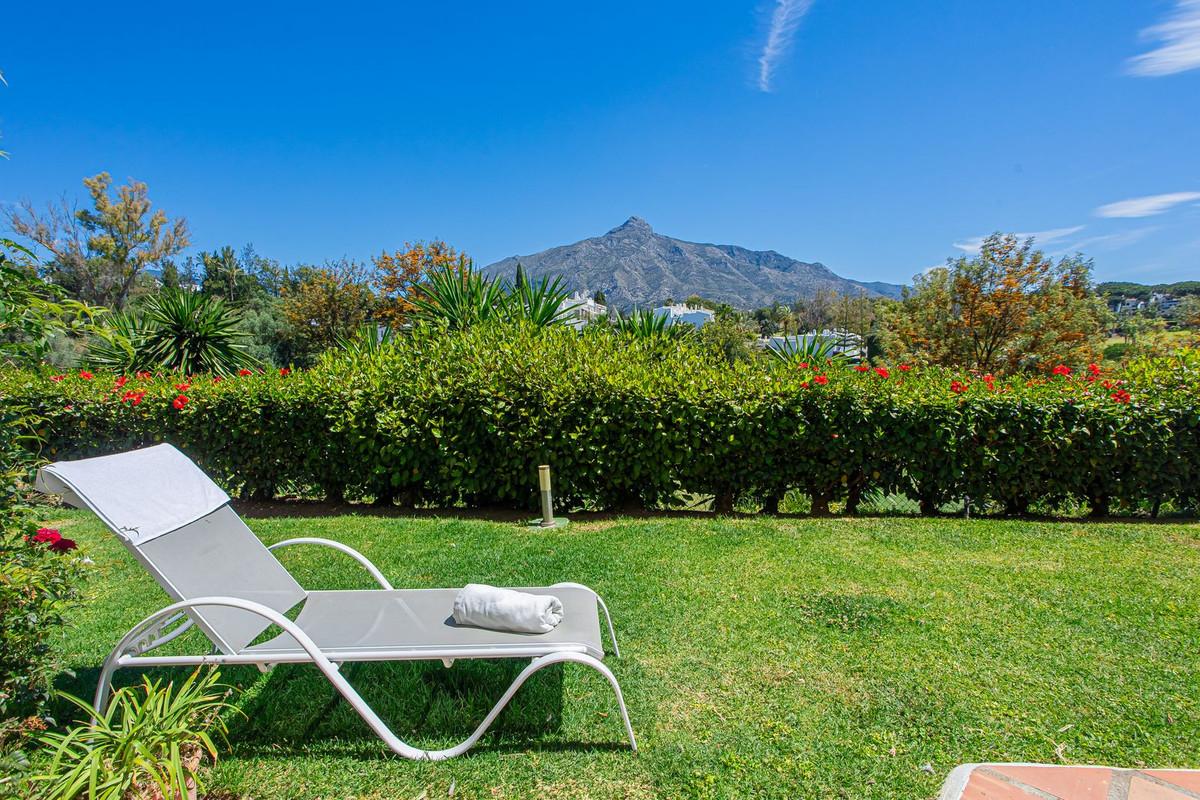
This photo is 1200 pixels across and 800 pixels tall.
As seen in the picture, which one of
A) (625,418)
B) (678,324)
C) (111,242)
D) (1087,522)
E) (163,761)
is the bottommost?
(1087,522)

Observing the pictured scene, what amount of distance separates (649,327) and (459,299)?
2.90 meters

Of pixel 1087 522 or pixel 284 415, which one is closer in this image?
pixel 1087 522

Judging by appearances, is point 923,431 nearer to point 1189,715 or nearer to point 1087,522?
point 1087,522

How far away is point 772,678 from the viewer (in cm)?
328

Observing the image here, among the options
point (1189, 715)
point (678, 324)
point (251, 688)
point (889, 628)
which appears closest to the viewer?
point (1189, 715)

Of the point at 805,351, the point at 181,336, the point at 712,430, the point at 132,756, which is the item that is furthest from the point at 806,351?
the point at 181,336

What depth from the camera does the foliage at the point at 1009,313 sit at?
58.9 feet

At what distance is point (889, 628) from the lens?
3.80 m

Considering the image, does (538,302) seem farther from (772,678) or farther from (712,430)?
(772,678)

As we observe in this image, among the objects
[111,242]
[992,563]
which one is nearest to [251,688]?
[992,563]

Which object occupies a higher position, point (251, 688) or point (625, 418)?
point (625, 418)

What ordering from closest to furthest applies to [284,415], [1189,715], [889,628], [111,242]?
1. [1189,715]
2. [889,628]
3. [284,415]
4. [111,242]

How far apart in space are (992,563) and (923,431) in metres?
1.82

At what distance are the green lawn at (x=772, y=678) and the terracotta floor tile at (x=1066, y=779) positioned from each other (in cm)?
15
